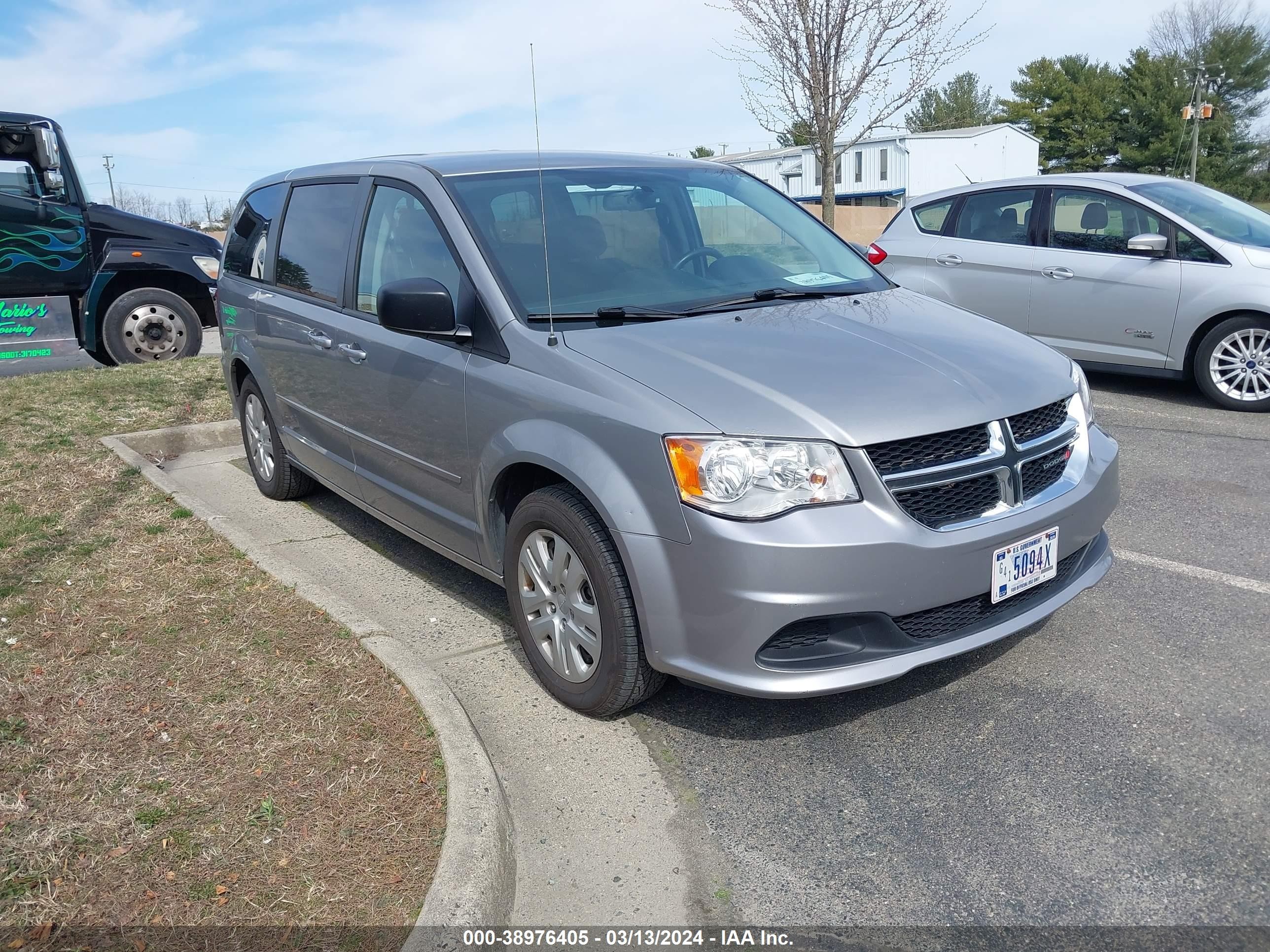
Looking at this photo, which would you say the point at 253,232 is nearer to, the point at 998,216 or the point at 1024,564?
the point at 1024,564

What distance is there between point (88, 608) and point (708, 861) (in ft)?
10.1

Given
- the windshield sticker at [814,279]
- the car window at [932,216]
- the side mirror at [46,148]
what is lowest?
the windshield sticker at [814,279]

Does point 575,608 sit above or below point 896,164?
below

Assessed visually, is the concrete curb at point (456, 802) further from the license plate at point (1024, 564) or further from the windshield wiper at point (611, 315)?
the license plate at point (1024, 564)

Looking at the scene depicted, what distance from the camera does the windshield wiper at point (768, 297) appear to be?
3920mm

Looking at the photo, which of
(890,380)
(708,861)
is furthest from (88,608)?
(890,380)

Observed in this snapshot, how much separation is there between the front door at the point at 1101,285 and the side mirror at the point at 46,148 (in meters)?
9.22

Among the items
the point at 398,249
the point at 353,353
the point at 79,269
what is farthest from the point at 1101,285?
the point at 79,269

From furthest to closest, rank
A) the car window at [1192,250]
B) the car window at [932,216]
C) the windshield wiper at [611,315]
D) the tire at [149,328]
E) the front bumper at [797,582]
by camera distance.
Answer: the tire at [149,328]
the car window at [932,216]
the car window at [1192,250]
the windshield wiper at [611,315]
the front bumper at [797,582]

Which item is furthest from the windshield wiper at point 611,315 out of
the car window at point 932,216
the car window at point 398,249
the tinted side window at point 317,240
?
the car window at point 932,216

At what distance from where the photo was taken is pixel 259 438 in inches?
251

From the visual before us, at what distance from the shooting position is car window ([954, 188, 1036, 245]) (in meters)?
8.60

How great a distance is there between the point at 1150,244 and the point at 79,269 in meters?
9.80

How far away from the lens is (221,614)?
4414mm
